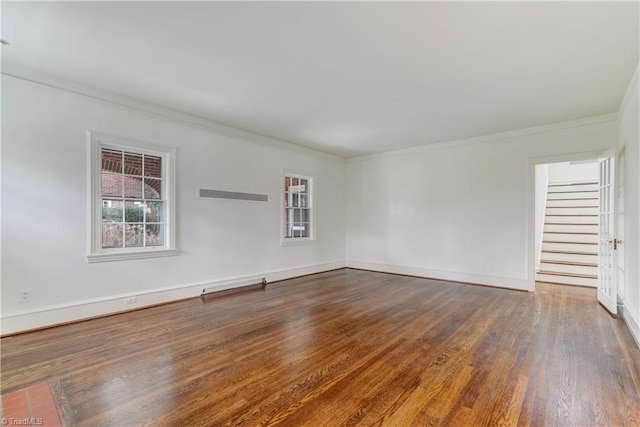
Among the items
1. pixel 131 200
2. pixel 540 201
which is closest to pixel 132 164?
pixel 131 200

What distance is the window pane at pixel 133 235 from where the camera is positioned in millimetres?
4022

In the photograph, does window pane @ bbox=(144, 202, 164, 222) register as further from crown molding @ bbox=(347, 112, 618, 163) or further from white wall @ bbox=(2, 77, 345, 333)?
crown molding @ bbox=(347, 112, 618, 163)

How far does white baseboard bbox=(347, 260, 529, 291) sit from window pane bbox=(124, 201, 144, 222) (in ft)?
15.6

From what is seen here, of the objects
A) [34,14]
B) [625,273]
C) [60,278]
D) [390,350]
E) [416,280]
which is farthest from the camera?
[416,280]

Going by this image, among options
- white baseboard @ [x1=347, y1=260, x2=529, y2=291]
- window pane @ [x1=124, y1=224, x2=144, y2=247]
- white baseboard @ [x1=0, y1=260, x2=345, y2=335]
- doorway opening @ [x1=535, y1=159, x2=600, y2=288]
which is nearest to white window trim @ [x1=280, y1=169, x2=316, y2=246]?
white baseboard @ [x1=0, y1=260, x2=345, y2=335]

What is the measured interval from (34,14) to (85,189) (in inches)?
73.9

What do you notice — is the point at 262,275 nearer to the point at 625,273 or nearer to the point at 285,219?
the point at 285,219

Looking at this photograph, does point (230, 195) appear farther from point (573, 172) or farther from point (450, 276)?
point (573, 172)

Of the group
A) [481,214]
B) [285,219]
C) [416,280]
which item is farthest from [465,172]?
[285,219]

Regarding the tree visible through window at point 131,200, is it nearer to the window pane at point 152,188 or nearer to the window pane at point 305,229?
the window pane at point 152,188

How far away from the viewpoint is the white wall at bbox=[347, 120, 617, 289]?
16.6ft

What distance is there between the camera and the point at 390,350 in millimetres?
2787

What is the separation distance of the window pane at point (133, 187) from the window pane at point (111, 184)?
2.8 inches

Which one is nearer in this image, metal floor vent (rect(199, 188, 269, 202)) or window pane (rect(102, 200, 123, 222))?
window pane (rect(102, 200, 123, 222))
